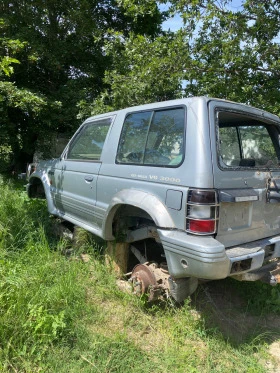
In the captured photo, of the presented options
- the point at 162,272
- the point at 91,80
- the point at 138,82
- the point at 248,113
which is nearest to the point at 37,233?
the point at 162,272

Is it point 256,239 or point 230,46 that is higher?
point 230,46

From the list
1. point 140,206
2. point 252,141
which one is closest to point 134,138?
point 140,206

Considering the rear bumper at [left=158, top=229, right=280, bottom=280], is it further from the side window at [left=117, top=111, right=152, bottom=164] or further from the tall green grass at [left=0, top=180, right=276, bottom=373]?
the side window at [left=117, top=111, right=152, bottom=164]

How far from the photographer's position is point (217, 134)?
265cm

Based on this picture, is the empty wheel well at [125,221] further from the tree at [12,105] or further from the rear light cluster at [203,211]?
the tree at [12,105]

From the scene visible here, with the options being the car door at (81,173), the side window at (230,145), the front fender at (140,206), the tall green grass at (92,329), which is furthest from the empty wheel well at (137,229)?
the side window at (230,145)

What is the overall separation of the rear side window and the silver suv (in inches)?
0.4

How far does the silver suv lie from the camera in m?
2.50

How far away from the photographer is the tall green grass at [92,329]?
2441 millimetres

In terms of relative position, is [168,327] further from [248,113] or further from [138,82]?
[138,82]

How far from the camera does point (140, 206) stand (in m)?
2.86

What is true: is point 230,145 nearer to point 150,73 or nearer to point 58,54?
point 150,73

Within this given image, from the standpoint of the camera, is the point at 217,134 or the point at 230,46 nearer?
the point at 217,134

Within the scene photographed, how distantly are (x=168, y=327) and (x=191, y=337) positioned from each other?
0.23 metres
